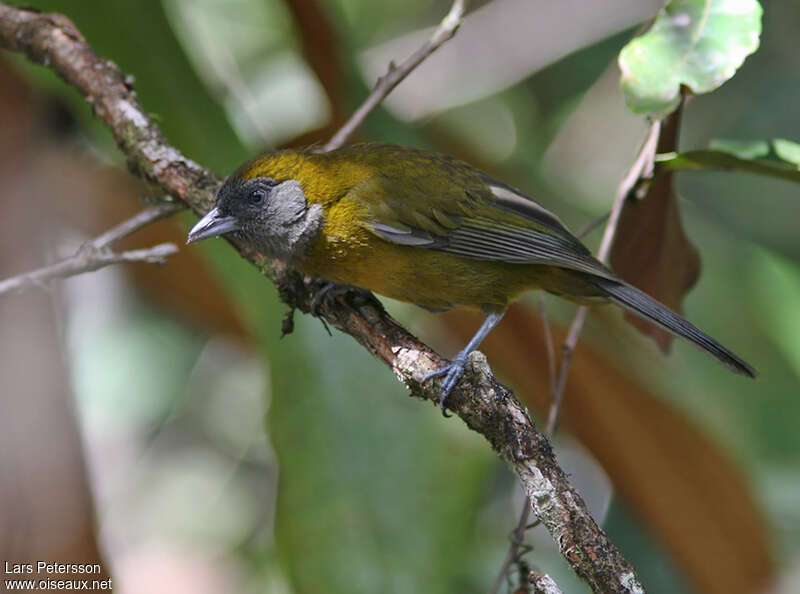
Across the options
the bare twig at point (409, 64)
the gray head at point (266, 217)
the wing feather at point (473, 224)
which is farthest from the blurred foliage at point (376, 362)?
the bare twig at point (409, 64)

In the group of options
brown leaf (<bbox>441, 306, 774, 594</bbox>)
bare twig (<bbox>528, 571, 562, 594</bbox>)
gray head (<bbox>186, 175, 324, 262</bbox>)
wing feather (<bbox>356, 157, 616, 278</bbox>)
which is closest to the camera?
bare twig (<bbox>528, 571, 562, 594</bbox>)

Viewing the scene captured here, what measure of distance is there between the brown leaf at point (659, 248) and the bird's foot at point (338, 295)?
0.90 meters

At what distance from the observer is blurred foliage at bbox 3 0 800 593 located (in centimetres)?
343

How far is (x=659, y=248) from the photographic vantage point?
3.24 meters

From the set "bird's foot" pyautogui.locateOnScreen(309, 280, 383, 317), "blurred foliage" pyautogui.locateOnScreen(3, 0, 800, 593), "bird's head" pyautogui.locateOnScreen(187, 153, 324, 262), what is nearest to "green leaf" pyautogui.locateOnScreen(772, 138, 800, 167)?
"blurred foliage" pyautogui.locateOnScreen(3, 0, 800, 593)

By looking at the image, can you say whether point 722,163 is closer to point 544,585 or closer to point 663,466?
point 663,466

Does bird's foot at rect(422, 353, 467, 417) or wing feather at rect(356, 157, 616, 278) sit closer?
bird's foot at rect(422, 353, 467, 417)

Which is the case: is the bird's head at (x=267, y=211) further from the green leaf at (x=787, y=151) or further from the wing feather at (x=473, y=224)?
the green leaf at (x=787, y=151)

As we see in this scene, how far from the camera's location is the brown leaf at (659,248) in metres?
3.14

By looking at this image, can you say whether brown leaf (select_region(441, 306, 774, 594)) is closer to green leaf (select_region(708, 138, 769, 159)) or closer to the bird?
the bird

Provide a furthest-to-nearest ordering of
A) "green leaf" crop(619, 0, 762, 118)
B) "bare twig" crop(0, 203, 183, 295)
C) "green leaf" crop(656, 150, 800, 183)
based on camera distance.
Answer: "green leaf" crop(656, 150, 800, 183)
"green leaf" crop(619, 0, 762, 118)
"bare twig" crop(0, 203, 183, 295)

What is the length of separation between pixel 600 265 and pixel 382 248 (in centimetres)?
74

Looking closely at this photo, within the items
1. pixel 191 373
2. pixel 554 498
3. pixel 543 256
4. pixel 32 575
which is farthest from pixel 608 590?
pixel 191 373

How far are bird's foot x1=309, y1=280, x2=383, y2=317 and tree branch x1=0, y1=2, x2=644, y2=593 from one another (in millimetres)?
15
